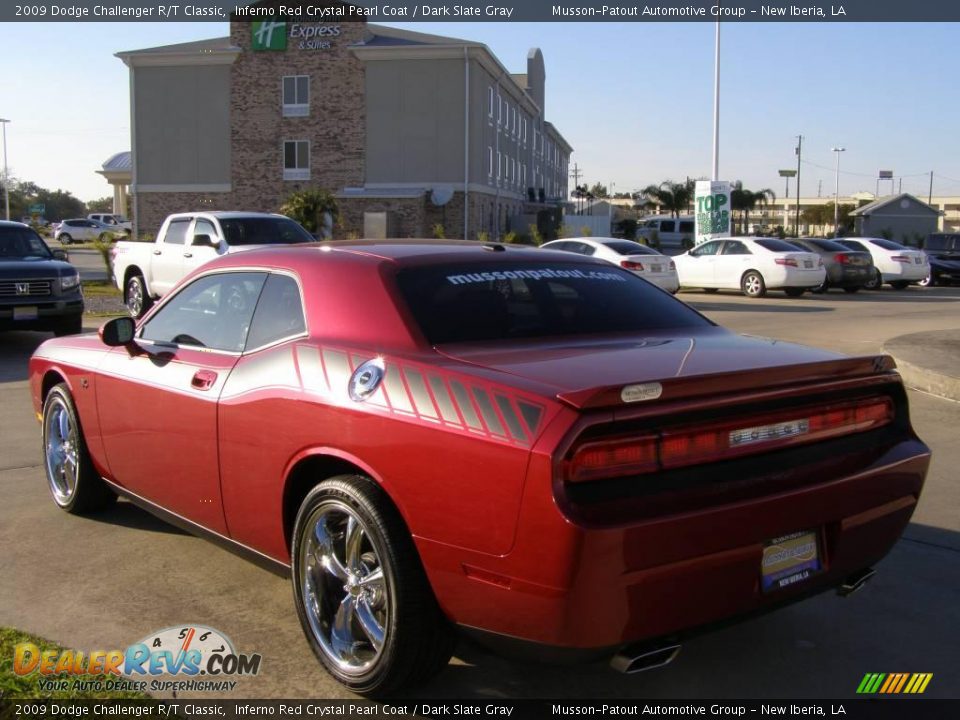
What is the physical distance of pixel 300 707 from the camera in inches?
138

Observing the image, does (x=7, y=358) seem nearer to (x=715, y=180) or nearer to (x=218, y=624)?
(x=218, y=624)

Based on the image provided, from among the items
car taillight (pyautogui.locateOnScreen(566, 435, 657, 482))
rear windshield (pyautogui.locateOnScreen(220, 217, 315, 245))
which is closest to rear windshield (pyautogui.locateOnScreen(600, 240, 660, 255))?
rear windshield (pyautogui.locateOnScreen(220, 217, 315, 245))

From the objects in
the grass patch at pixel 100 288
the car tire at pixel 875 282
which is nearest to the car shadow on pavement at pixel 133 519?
the grass patch at pixel 100 288

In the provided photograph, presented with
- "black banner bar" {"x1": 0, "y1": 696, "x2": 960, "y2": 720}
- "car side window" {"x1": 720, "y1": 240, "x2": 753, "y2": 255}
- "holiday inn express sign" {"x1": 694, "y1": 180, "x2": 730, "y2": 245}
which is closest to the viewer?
"black banner bar" {"x1": 0, "y1": 696, "x2": 960, "y2": 720}

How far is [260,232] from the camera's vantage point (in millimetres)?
15992

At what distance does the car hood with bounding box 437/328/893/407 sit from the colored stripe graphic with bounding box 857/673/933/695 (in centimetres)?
118

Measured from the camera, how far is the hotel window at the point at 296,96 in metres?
45.6

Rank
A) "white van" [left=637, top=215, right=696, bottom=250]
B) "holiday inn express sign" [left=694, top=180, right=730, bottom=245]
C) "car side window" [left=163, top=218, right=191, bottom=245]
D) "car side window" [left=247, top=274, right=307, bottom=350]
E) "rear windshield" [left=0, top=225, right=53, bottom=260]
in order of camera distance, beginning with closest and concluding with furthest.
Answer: "car side window" [left=247, top=274, right=307, bottom=350], "rear windshield" [left=0, top=225, right=53, bottom=260], "car side window" [left=163, top=218, right=191, bottom=245], "holiday inn express sign" [left=694, top=180, right=730, bottom=245], "white van" [left=637, top=215, right=696, bottom=250]

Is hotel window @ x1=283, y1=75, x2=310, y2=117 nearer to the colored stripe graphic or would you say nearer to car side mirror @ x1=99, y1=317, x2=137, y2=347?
car side mirror @ x1=99, y1=317, x2=137, y2=347

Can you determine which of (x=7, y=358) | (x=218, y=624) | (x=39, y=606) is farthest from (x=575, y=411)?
(x=7, y=358)

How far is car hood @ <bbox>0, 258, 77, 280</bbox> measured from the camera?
12.4 meters

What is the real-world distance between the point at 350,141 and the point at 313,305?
4271cm

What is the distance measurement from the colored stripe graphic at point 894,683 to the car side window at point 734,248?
21136 millimetres

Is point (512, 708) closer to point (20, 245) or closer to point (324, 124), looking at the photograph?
point (20, 245)
